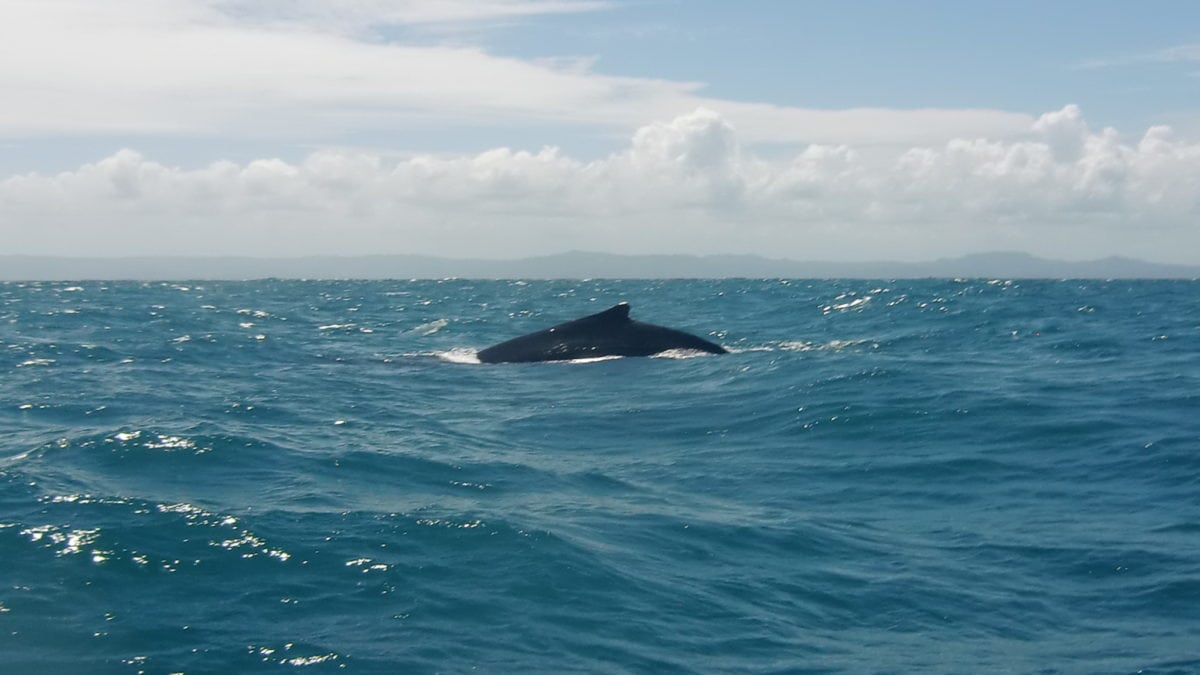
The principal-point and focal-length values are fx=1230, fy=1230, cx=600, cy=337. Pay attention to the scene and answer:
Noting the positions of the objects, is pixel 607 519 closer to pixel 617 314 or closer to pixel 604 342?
pixel 604 342

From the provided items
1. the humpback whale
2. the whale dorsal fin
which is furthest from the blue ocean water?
the whale dorsal fin

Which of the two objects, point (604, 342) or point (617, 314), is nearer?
point (604, 342)

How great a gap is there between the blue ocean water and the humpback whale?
1.10 m

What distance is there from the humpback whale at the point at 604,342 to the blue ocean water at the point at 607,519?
1.10m

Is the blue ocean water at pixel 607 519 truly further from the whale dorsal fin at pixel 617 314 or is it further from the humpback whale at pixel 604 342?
the whale dorsal fin at pixel 617 314

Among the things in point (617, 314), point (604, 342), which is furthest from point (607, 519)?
point (617, 314)

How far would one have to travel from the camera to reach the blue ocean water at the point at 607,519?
8.31m

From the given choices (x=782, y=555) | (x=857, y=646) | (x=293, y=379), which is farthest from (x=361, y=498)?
(x=293, y=379)

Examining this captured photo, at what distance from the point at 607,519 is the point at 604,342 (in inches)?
510

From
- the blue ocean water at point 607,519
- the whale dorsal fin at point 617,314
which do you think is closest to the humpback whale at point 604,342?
the whale dorsal fin at point 617,314

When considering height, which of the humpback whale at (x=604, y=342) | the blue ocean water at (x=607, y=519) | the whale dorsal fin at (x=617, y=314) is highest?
the whale dorsal fin at (x=617, y=314)

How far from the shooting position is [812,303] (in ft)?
184

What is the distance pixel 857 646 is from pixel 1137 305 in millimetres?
44928

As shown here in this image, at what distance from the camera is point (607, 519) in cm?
1162
